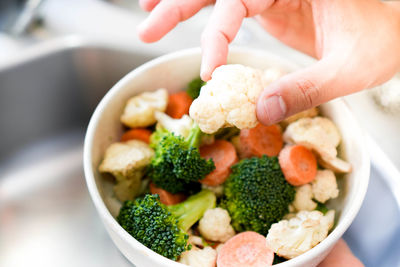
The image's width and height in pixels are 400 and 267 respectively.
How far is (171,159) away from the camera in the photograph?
0.85 m

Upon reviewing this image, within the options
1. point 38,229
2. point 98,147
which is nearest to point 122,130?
point 98,147

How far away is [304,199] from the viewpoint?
A: 882 mm

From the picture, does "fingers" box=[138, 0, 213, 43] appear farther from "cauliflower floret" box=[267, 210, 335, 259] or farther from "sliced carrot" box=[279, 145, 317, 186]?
"cauliflower floret" box=[267, 210, 335, 259]

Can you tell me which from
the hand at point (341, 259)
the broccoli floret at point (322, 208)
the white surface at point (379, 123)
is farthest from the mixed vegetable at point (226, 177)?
the white surface at point (379, 123)

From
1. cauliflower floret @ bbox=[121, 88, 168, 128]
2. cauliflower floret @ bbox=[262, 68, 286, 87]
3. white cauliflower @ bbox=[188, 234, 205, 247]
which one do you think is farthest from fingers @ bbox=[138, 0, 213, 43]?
white cauliflower @ bbox=[188, 234, 205, 247]

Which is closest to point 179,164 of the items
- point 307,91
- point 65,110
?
point 307,91

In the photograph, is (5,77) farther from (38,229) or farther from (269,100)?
(269,100)

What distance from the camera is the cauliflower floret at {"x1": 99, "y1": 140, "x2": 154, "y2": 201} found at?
2.89 feet

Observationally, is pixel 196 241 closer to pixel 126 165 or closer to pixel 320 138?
pixel 126 165

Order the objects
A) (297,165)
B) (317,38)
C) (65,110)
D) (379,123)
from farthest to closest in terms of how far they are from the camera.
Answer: (65,110) < (379,123) < (317,38) < (297,165)

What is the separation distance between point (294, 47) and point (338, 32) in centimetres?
21

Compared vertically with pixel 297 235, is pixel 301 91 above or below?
above

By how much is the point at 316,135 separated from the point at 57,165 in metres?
0.85

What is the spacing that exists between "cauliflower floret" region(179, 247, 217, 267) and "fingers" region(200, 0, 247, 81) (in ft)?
1.17
